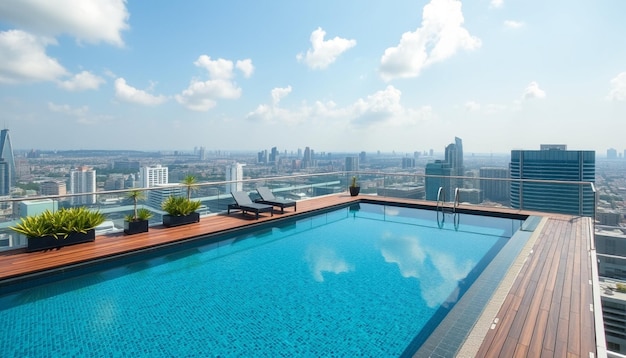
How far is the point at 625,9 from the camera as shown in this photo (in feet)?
26.2

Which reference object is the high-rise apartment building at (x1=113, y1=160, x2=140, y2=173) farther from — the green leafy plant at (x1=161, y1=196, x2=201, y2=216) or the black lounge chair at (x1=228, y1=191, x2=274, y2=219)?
the black lounge chair at (x1=228, y1=191, x2=274, y2=219)

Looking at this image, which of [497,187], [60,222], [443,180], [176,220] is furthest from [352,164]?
[60,222]

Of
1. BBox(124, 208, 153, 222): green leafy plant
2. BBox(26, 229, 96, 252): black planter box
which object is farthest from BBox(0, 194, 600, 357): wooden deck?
BBox(124, 208, 153, 222): green leafy plant

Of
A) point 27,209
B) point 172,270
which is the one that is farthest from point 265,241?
point 27,209

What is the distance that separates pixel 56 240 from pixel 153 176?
2409mm

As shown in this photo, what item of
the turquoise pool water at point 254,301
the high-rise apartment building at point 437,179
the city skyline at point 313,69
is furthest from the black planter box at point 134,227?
the high-rise apartment building at point 437,179

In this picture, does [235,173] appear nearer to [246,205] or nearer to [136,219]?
[246,205]

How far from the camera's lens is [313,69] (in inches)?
587

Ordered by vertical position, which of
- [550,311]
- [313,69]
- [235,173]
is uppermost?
[313,69]

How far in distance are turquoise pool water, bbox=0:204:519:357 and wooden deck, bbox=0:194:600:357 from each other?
519mm

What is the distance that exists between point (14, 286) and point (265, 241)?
3.77 metres

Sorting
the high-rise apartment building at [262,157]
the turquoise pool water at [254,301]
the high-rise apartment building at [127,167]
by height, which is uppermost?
the high-rise apartment building at [262,157]

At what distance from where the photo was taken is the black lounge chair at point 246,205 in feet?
25.4

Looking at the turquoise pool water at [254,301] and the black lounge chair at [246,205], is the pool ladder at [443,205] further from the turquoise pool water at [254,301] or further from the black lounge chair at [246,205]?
the black lounge chair at [246,205]
